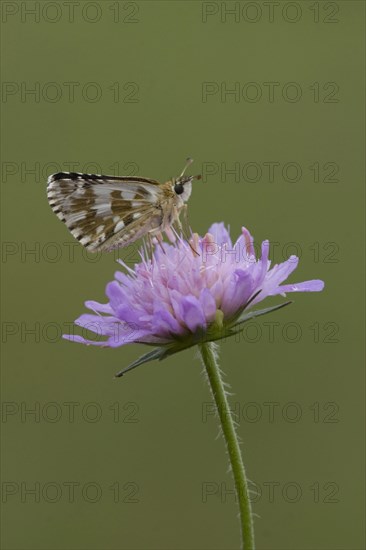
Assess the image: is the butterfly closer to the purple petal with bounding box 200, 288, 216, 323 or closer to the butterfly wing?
the butterfly wing

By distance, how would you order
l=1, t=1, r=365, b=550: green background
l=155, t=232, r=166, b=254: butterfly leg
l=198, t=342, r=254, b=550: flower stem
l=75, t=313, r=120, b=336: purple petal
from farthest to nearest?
l=1, t=1, r=365, b=550: green background
l=155, t=232, r=166, b=254: butterfly leg
l=75, t=313, r=120, b=336: purple petal
l=198, t=342, r=254, b=550: flower stem

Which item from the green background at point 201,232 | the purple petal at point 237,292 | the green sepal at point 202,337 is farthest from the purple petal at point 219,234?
the green background at point 201,232

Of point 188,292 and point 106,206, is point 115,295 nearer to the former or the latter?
point 188,292

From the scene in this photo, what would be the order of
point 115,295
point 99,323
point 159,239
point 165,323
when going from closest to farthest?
point 165,323
point 115,295
point 99,323
point 159,239

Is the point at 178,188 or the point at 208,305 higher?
the point at 178,188

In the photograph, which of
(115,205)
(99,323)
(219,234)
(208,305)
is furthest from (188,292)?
(115,205)

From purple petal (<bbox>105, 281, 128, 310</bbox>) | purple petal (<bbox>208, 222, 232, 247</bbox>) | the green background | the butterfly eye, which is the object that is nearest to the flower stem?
purple petal (<bbox>105, 281, 128, 310</bbox>)

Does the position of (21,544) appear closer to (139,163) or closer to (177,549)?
(177,549)
